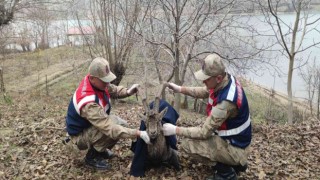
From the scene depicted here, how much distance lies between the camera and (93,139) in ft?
16.4

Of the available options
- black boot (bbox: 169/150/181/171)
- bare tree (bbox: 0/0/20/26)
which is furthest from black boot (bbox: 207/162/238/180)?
bare tree (bbox: 0/0/20/26)

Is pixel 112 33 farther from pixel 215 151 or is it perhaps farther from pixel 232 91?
pixel 232 91

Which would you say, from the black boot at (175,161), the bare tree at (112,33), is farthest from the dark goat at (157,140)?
the bare tree at (112,33)

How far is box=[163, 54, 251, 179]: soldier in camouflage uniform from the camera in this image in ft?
14.4

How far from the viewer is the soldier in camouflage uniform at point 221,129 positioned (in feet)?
14.4

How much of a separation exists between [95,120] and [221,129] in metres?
1.62

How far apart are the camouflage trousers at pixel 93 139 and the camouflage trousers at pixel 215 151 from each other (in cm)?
113

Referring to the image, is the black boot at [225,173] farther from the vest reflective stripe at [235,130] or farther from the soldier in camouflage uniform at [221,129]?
the vest reflective stripe at [235,130]

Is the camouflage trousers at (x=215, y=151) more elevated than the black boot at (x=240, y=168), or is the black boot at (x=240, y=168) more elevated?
the camouflage trousers at (x=215, y=151)

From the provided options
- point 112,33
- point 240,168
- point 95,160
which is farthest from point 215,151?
point 112,33

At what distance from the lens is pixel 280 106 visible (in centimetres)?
1952

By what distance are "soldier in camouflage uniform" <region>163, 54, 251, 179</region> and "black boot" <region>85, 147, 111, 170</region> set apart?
47.4 inches

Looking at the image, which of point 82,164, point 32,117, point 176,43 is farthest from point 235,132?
point 32,117

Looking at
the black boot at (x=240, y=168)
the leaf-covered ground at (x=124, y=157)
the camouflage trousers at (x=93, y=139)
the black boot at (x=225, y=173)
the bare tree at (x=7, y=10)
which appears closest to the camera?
the black boot at (x=225, y=173)
